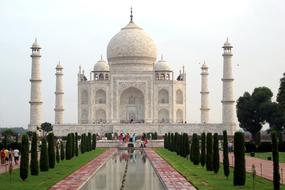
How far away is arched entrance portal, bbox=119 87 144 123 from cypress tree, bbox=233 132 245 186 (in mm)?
29969

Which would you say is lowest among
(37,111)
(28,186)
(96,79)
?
(28,186)

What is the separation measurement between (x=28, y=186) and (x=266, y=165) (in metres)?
8.15

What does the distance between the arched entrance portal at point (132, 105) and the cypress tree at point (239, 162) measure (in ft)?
98.3

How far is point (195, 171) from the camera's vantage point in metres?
15.2

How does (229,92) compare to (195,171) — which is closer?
(195,171)

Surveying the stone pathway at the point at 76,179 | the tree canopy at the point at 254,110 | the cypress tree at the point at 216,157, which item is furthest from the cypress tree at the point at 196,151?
the tree canopy at the point at 254,110

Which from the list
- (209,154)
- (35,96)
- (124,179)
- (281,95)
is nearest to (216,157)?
(209,154)

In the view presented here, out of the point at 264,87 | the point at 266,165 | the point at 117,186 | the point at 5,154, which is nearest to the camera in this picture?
the point at 117,186

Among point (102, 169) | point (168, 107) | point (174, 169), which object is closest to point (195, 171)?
point (174, 169)

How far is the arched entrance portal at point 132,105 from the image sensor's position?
42.2 metres

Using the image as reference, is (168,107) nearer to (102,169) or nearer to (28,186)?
(102,169)

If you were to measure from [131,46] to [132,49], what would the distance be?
0.79 ft

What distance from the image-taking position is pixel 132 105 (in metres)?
42.8

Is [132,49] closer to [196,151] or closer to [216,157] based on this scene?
[196,151]
